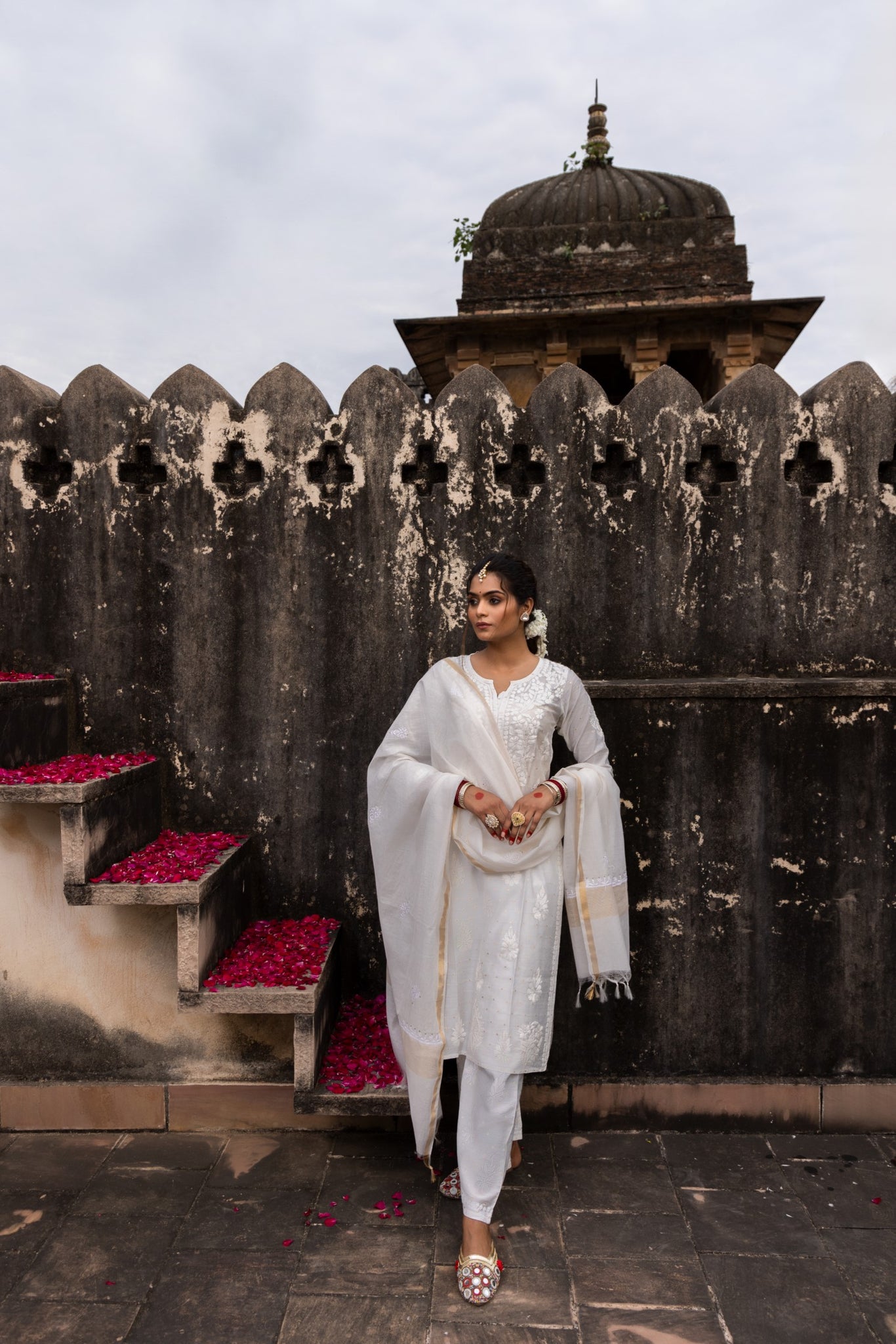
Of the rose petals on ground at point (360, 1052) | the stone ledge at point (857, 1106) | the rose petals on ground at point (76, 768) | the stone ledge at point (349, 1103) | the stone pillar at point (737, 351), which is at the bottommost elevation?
the stone ledge at point (857, 1106)

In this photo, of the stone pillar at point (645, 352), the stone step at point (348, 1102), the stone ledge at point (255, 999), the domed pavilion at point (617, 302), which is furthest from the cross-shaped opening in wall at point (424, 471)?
the stone pillar at point (645, 352)

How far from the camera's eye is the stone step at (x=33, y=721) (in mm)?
3199

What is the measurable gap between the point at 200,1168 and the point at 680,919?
2053 millimetres

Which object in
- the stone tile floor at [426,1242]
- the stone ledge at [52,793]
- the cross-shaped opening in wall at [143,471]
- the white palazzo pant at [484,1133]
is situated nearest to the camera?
the stone tile floor at [426,1242]

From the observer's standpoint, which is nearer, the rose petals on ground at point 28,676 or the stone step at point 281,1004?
the stone step at point 281,1004

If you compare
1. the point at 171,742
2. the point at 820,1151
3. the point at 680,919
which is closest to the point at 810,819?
the point at 680,919

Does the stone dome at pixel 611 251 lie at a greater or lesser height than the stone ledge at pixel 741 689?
greater

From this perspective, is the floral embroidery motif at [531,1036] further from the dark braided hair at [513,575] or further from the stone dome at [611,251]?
the stone dome at [611,251]

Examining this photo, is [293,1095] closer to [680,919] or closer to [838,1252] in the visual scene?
[680,919]

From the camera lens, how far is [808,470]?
11.3ft

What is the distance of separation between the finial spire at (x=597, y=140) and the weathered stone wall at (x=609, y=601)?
847 cm

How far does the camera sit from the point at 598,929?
9.74 feet

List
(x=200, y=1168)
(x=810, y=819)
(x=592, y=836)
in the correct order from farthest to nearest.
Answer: (x=810, y=819) < (x=200, y=1168) < (x=592, y=836)

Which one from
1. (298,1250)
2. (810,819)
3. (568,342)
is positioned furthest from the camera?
(568,342)
